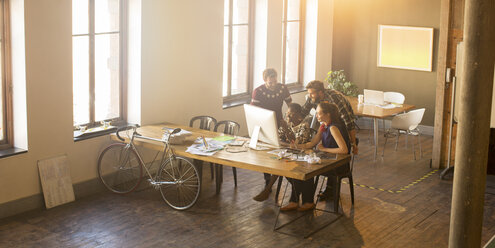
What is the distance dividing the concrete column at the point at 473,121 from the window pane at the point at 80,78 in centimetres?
444

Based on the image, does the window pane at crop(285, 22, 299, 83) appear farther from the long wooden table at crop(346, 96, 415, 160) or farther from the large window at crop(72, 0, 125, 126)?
the large window at crop(72, 0, 125, 126)

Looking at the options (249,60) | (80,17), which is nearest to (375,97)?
(249,60)

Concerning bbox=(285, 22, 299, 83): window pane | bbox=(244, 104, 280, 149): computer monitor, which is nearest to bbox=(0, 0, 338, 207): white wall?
bbox=(285, 22, 299, 83): window pane

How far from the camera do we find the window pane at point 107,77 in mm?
7879

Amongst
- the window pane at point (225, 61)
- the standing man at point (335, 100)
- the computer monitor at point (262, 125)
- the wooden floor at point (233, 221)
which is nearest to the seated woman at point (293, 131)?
the wooden floor at point (233, 221)

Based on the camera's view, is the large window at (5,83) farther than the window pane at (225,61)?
No

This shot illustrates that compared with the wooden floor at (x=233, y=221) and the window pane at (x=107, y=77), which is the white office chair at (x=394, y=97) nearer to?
the wooden floor at (x=233, y=221)

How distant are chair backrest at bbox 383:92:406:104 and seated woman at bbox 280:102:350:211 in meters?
3.91

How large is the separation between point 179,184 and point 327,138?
171 centimetres

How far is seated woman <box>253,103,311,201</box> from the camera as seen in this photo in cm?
723

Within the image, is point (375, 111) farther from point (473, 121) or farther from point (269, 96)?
point (473, 121)

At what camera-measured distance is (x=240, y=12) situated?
10242 millimetres

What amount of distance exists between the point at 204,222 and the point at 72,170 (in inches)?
69.1

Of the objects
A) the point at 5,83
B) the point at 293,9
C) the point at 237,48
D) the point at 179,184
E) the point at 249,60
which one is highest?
the point at 293,9
